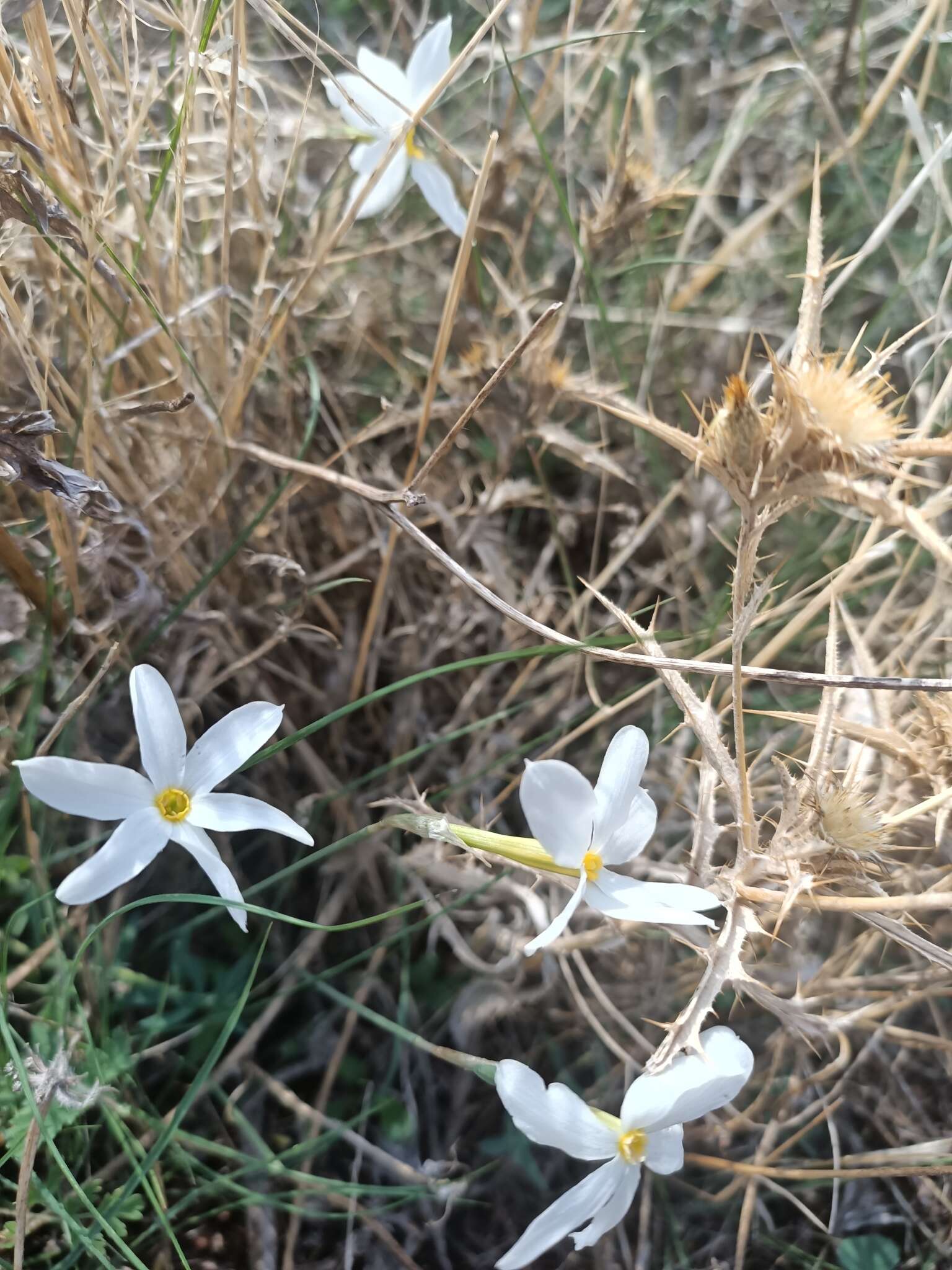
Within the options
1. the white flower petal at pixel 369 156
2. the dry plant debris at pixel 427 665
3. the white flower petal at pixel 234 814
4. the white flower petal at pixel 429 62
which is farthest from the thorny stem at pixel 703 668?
the white flower petal at pixel 429 62

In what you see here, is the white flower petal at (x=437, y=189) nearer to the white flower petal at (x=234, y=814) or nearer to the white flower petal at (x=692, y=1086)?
the white flower petal at (x=234, y=814)

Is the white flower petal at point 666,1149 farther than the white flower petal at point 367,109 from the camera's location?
No

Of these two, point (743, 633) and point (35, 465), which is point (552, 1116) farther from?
point (35, 465)

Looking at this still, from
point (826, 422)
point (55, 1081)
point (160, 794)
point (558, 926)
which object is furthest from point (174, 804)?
point (826, 422)

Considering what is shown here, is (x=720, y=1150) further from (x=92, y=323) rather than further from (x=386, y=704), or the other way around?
(x=92, y=323)

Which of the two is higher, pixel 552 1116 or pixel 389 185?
pixel 389 185

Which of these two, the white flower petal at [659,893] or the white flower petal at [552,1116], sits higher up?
the white flower petal at [659,893]

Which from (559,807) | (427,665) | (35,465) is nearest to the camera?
(559,807)

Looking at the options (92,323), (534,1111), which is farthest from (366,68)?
(534,1111)
